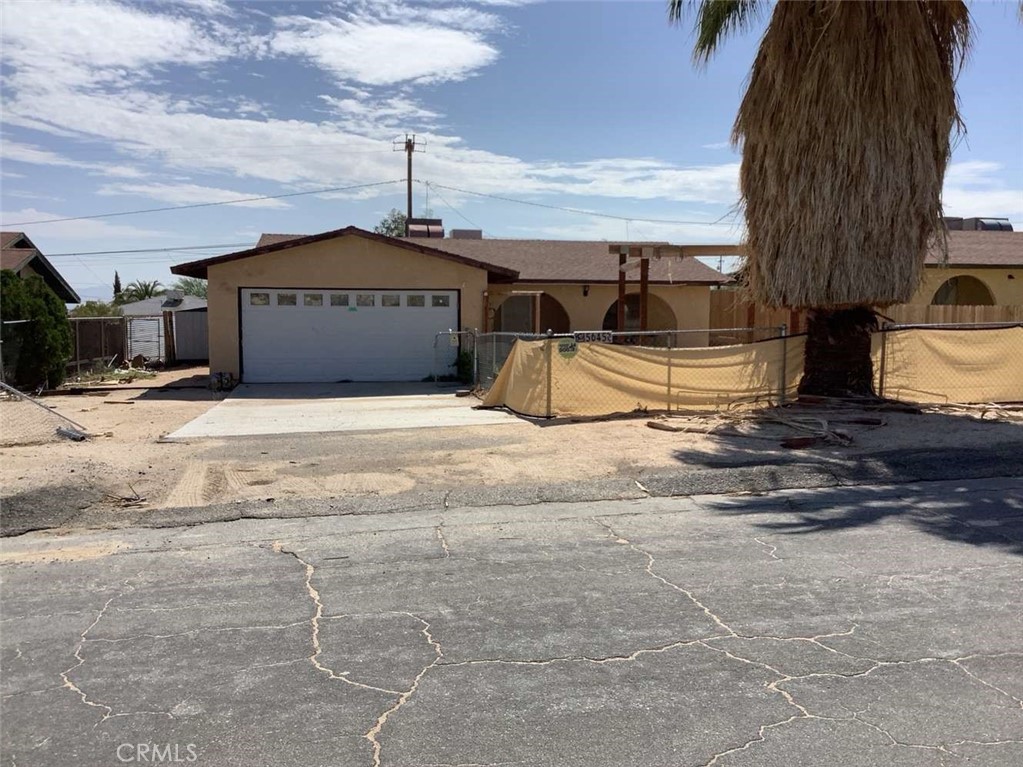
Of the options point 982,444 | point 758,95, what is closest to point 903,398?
point 982,444

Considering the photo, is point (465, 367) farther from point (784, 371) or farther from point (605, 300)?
point (784, 371)

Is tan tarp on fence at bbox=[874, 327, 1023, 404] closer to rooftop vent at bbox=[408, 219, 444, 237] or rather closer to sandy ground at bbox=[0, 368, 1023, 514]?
sandy ground at bbox=[0, 368, 1023, 514]

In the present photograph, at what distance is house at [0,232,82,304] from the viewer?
23.9m

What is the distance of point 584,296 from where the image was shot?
79.9 ft

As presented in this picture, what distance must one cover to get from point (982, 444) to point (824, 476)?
278 centimetres

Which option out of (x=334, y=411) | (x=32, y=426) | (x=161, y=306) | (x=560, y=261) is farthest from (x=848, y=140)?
(x=161, y=306)

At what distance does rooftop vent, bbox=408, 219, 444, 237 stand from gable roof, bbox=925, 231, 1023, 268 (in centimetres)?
1717

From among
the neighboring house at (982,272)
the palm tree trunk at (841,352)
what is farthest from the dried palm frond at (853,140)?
the neighboring house at (982,272)

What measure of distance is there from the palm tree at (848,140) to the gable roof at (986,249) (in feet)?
44.6

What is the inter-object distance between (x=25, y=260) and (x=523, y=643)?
82.8 ft

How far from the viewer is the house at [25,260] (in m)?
23.9

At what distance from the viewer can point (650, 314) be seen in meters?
26.9

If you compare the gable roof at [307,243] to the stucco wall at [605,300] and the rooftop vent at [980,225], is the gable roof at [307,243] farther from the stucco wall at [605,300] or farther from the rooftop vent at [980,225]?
the rooftop vent at [980,225]

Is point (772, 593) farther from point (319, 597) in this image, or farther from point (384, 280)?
point (384, 280)
